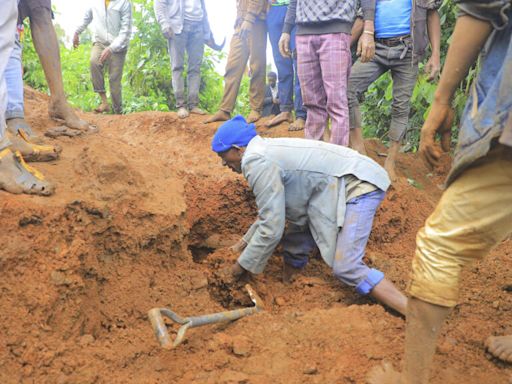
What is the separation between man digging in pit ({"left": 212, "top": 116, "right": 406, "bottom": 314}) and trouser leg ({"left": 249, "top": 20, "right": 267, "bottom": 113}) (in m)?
2.62

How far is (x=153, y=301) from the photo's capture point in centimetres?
279

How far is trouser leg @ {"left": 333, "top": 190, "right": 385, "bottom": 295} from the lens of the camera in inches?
111

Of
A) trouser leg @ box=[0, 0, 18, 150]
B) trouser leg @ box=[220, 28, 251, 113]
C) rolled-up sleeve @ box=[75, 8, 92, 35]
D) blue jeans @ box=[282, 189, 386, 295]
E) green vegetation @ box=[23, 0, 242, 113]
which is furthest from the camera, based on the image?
green vegetation @ box=[23, 0, 242, 113]

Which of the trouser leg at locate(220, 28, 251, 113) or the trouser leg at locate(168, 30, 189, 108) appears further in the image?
the trouser leg at locate(168, 30, 189, 108)

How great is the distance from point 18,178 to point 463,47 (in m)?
A: 2.20

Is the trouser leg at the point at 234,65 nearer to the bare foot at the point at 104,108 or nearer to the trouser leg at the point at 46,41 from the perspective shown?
the trouser leg at the point at 46,41

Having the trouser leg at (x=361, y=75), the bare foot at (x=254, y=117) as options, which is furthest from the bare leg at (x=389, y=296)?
the bare foot at (x=254, y=117)

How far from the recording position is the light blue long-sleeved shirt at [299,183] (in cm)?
288

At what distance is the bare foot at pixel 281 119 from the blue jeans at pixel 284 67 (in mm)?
66

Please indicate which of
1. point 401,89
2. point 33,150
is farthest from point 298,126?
point 33,150

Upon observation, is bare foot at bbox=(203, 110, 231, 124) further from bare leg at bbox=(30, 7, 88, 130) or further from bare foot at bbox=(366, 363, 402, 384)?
bare foot at bbox=(366, 363, 402, 384)

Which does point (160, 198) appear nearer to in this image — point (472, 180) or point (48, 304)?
point (48, 304)

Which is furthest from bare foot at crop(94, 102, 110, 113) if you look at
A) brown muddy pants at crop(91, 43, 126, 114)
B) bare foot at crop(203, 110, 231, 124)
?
bare foot at crop(203, 110, 231, 124)

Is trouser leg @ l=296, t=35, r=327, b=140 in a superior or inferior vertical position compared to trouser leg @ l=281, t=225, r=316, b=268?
superior
